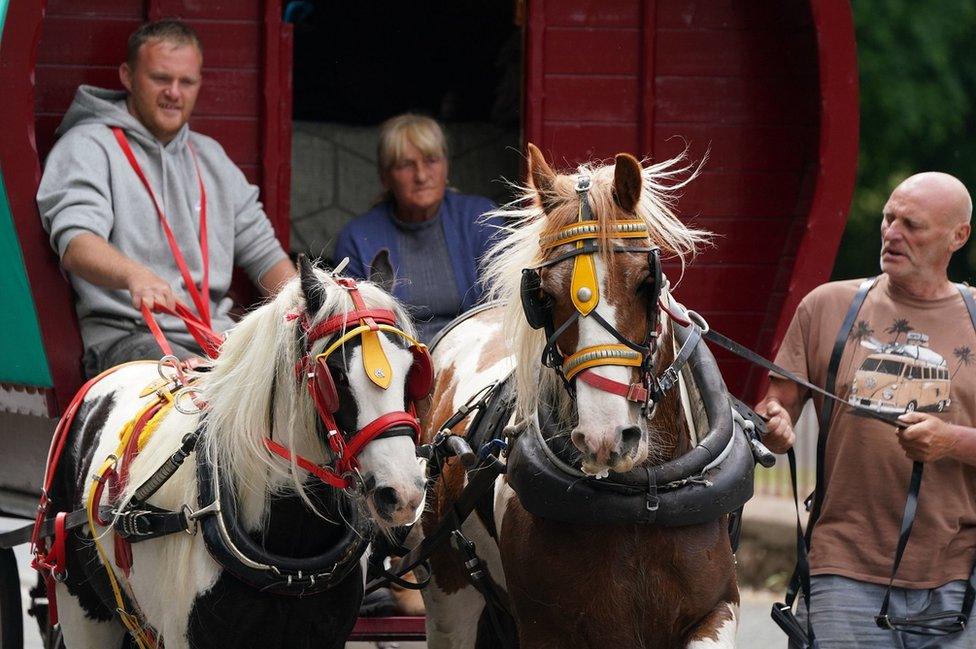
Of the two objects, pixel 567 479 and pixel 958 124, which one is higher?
pixel 958 124

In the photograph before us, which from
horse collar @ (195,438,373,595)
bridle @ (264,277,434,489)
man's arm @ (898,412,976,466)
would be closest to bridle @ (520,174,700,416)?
bridle @ (264,277,434,489)

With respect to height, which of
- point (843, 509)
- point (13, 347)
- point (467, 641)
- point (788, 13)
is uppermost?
point (788, 13)

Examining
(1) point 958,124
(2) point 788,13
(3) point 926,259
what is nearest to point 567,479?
(3) point 926,259

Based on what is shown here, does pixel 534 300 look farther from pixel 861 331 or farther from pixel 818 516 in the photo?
pixel 818 516

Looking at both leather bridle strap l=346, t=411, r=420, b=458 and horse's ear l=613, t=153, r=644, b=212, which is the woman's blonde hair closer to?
horse's ear l=613, t=153, r=644, b=212

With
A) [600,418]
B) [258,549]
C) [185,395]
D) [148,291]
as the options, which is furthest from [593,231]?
[148,291]

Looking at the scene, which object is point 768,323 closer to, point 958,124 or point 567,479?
point 567,479

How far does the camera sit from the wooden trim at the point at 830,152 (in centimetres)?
446

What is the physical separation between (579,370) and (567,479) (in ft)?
0.97

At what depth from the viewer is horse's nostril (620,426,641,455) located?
8.75 ft

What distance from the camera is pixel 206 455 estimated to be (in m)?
3.15

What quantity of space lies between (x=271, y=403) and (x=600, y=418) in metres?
0.83

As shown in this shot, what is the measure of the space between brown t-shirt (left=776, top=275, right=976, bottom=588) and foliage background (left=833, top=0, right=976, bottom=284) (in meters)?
7.74

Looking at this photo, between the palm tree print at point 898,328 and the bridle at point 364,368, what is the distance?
1236 mm
